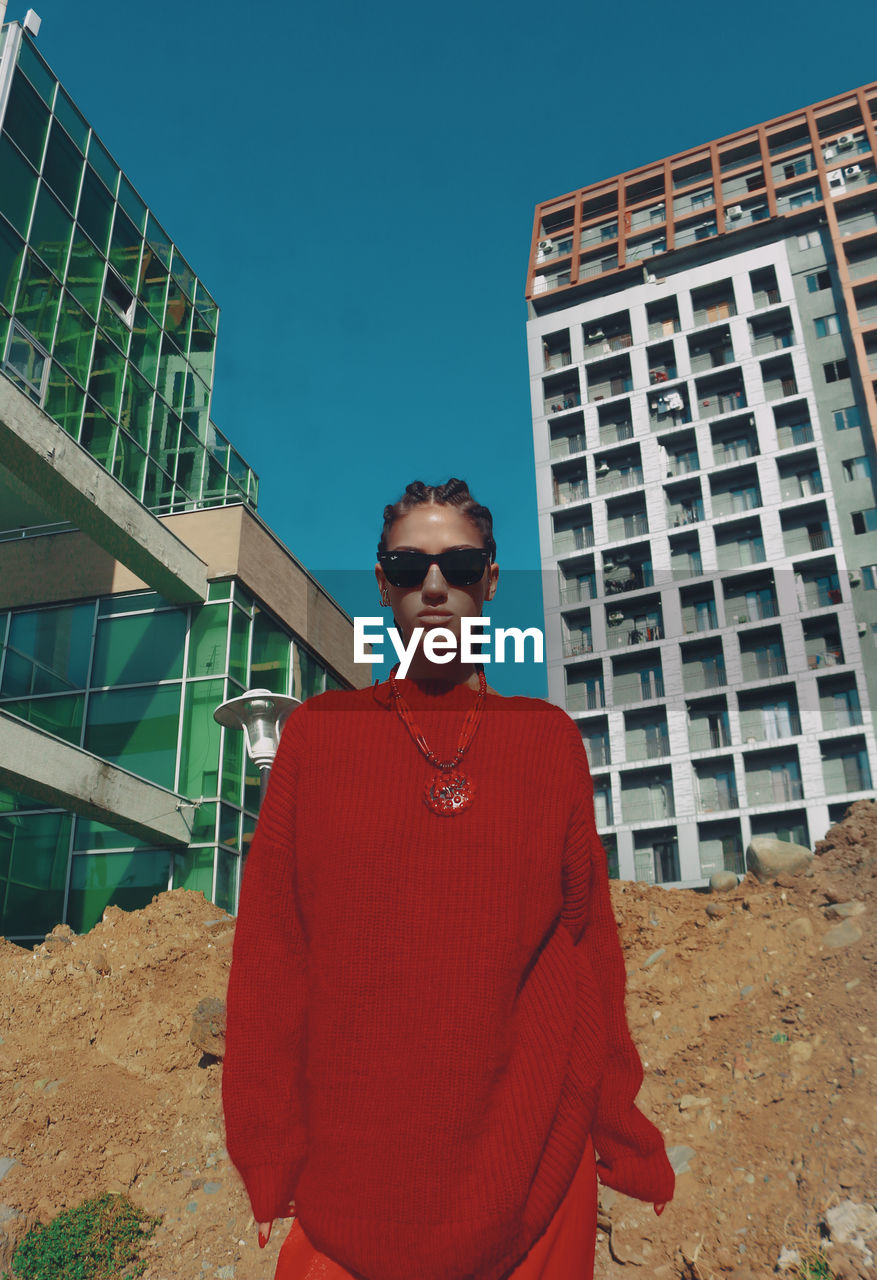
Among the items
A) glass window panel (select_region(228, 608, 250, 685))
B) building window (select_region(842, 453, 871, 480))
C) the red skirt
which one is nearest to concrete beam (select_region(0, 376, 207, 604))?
glass window panel (select_region(228, 608, 250, 685))

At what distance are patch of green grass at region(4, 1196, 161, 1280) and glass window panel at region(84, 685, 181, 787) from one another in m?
9.82

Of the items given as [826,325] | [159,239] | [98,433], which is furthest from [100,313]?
[826,325]

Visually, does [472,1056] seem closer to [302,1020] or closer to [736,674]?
[302,1020]

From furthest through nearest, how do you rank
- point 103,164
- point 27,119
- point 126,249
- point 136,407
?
point 126,249
point 136,407
point 103,164
point 27,119

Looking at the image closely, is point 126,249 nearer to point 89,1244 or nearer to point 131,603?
point 131,603

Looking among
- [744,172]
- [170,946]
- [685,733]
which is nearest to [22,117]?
[170,946]

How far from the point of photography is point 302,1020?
67.3 inches

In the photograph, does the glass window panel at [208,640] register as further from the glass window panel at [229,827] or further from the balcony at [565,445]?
the balcony at [565,445]

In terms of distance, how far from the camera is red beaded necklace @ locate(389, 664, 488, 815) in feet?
5.64

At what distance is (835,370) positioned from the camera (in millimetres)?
43531

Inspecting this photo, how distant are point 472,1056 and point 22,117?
59.6 ft

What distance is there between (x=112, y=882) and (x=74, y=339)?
9.33 m

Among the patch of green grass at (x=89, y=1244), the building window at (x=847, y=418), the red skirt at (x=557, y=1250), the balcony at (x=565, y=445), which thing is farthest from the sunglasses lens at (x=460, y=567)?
the balcony at (x=565, y=445)

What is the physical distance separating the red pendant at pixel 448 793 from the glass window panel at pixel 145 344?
61.9 feet
